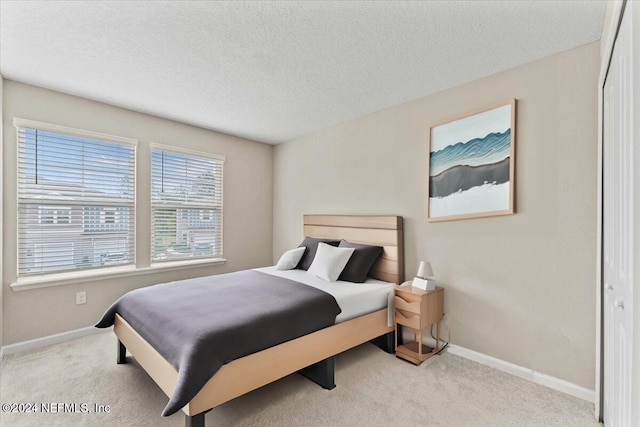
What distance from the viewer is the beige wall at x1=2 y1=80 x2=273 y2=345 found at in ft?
9.04

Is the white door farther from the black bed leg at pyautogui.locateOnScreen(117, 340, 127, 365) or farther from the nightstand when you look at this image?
the black bed leg at pyautogui.locateOnScreen(117, 340, 127, 365)

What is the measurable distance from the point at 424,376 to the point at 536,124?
2.18 m

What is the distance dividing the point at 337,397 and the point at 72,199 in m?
3.22

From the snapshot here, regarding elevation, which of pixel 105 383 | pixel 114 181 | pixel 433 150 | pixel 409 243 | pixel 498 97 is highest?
pixel 498 97

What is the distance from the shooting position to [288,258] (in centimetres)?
355

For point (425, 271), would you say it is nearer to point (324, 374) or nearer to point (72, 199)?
point (324, 374)

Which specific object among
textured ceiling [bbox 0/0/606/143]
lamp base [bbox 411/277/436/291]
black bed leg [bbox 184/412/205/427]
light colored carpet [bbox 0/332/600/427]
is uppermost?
textured ceiling [bbox 0/0/606/143]

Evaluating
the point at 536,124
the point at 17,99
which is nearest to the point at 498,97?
the point at 536,124

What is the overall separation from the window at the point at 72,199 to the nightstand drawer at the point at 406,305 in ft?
10.0

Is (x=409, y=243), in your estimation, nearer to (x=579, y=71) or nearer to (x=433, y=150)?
(x=433, y=150)

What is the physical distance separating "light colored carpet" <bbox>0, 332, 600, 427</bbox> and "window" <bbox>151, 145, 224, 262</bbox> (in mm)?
1557

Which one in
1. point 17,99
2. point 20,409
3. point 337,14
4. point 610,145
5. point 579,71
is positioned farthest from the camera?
point 17,99

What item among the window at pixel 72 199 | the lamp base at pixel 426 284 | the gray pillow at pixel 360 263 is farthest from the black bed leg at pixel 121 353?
the lamp base at pixel 426 284

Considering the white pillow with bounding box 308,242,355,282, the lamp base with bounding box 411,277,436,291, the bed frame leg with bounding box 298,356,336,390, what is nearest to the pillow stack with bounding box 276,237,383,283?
the white pillow with bounding box 308,242,355,282
